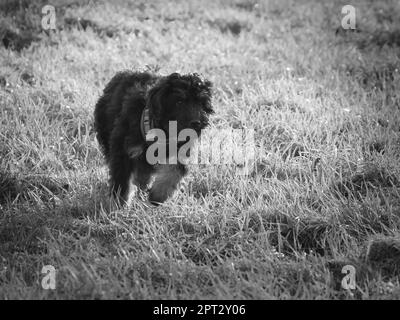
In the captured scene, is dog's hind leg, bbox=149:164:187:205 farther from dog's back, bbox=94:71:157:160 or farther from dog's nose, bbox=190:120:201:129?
dog's back, bbox=94:71:157:160

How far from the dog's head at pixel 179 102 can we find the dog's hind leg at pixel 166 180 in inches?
15.2

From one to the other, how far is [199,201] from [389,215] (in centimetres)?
156

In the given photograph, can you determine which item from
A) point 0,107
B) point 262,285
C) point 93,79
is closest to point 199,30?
point 93,79

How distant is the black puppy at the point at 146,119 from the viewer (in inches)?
168

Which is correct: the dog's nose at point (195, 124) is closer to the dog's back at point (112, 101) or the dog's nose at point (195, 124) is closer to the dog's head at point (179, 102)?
the dog's head at point (179, 102)

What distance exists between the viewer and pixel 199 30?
9.10 metres

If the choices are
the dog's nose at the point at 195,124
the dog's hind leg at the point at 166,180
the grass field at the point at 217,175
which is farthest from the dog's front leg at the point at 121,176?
the dog's nose at the point at 195,124

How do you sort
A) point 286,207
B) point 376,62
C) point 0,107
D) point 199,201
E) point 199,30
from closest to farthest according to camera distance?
point 286,207, point 199,201, point 0,107, point 376,62, point 199,30

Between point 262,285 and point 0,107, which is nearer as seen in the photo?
point 262,285

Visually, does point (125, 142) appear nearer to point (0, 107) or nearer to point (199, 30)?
point (0, 107)

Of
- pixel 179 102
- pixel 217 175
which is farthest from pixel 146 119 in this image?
pixel 217 175

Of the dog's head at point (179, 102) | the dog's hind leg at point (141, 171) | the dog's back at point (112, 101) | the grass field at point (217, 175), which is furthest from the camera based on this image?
the dog's back at point (112, 101)

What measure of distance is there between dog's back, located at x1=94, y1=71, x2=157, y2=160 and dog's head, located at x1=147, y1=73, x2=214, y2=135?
522 mm
